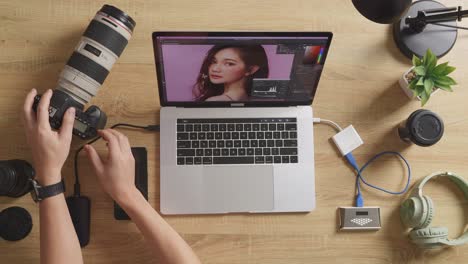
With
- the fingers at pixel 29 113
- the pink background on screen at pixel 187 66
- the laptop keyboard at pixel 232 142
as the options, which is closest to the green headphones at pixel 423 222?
the laptop keyboard at pixel 232 142

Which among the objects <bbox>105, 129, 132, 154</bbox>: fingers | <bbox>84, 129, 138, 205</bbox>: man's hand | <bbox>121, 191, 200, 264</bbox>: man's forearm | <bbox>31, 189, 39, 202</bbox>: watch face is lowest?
<bbox>121, 191, 200, 264</bbox>: man's forearm

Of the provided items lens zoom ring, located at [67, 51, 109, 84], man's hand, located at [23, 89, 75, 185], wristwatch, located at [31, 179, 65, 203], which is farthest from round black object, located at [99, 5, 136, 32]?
wristwatch, located at [31, 179, 65, 203]

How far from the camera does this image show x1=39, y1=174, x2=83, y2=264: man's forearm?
884 mm

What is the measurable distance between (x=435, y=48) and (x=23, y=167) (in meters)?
1.00

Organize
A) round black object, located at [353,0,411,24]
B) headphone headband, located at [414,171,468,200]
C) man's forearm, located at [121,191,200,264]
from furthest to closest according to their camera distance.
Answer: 1. headphone headband, located at [414,171,468,200]
2. man's forearm, located at [121,191,200,264]
3. round black object, located at [353,0,411,24]

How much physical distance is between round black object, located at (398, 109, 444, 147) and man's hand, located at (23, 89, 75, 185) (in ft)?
2.46

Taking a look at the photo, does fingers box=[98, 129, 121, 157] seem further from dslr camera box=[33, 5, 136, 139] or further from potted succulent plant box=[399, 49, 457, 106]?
potted succulent plant box=[399, 49, 457, 106]

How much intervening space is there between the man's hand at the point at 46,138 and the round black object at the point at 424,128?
2.46 feet

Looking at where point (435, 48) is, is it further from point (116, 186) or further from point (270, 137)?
point (116, 186)

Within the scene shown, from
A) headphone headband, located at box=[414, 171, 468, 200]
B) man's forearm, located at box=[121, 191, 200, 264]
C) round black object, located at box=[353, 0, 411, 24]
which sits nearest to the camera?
round black object, located at box=[353, 0, 411, 24]

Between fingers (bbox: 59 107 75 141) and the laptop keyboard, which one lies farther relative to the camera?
the laptop keyboard

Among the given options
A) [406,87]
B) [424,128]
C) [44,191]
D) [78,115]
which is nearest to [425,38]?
[406,87]

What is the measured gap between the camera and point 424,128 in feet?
3.34

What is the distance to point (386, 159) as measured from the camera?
1.07 metres
